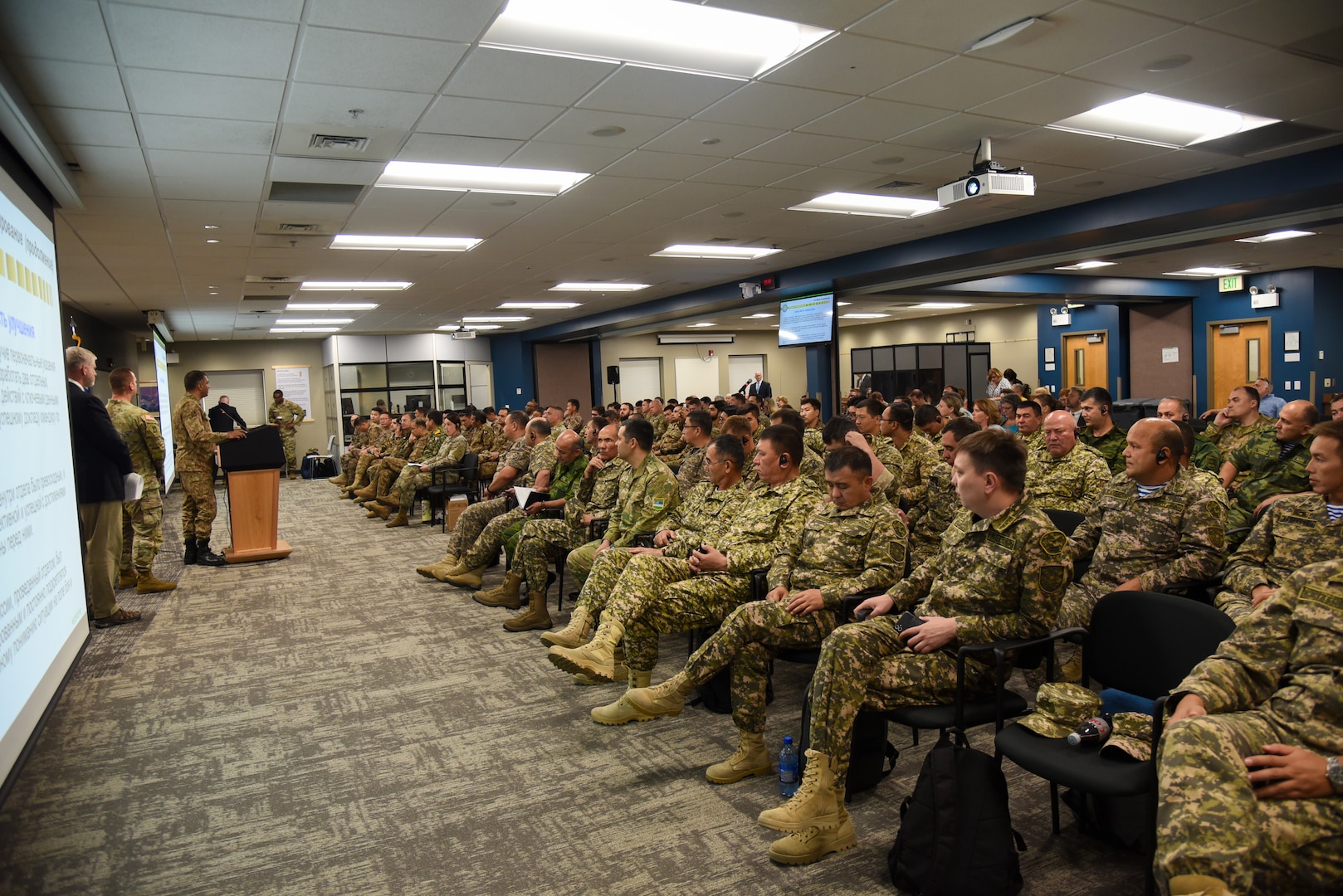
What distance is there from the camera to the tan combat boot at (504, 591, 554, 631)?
202 inches

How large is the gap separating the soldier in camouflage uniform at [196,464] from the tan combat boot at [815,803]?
21.0 feet

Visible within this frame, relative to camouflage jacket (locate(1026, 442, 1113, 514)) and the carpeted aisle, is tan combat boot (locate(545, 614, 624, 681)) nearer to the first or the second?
the carpeted aisle

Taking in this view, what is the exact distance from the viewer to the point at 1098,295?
1419 cm

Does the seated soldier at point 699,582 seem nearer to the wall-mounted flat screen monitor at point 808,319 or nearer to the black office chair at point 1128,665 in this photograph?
the black office chair at point 1128,665

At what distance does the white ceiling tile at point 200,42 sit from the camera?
3.19 metres

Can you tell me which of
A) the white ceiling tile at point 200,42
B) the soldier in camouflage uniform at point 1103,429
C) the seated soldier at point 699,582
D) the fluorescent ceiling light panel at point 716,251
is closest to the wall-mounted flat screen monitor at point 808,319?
the fluorescent ceiling light panel at point 716,251

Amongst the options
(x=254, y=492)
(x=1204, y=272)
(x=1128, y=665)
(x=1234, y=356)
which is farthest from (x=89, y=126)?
(x=1234, y=356)

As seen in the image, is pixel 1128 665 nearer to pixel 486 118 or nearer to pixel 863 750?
pixel 863 750

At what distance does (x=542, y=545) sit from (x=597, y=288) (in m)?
8.12

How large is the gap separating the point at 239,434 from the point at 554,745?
536 cm

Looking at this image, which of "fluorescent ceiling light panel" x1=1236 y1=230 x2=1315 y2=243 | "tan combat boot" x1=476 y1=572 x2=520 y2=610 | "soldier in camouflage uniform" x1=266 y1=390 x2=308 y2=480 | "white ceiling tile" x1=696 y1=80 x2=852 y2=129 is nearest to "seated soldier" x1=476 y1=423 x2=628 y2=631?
"tan combat boot" x1=476 y1=572 x2=520 y2=610

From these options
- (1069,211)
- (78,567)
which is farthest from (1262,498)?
(78,567)

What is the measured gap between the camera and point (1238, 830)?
5.64 ft

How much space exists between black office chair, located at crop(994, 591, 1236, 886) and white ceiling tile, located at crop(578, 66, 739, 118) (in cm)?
304
